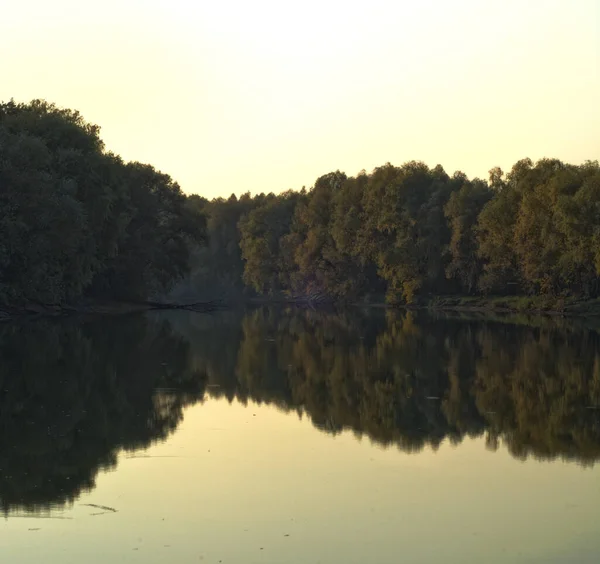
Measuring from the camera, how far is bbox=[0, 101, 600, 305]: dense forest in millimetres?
60312

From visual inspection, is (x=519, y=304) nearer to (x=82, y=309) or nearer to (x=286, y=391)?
(x=82, y=309)

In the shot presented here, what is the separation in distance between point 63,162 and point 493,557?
201 feet

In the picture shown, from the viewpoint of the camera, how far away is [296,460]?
16109 millimetres

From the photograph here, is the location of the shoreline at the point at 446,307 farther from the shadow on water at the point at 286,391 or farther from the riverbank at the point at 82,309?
the shadow on water at the point at 286,391

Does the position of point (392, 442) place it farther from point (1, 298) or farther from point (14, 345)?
point (1, 298)

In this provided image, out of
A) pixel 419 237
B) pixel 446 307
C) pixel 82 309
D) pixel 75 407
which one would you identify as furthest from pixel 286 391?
pixel 419 237

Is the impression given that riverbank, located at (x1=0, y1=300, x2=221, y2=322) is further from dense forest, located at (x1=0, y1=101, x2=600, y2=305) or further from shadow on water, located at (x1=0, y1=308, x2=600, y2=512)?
shadow on water, located at (x1=0, y1=308, x2=600, y2=512)

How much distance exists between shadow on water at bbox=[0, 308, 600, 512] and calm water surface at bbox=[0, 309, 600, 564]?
79mm

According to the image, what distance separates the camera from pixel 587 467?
51.2ft

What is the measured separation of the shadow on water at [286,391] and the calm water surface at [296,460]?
79 millimetres

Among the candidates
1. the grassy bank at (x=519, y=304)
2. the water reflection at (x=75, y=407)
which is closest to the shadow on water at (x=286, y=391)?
the water reflection at (x=75, y=407)

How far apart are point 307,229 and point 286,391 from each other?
109611mm

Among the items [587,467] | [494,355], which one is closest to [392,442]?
[587,467]

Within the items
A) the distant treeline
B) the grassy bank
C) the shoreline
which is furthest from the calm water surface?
the distant treeline
